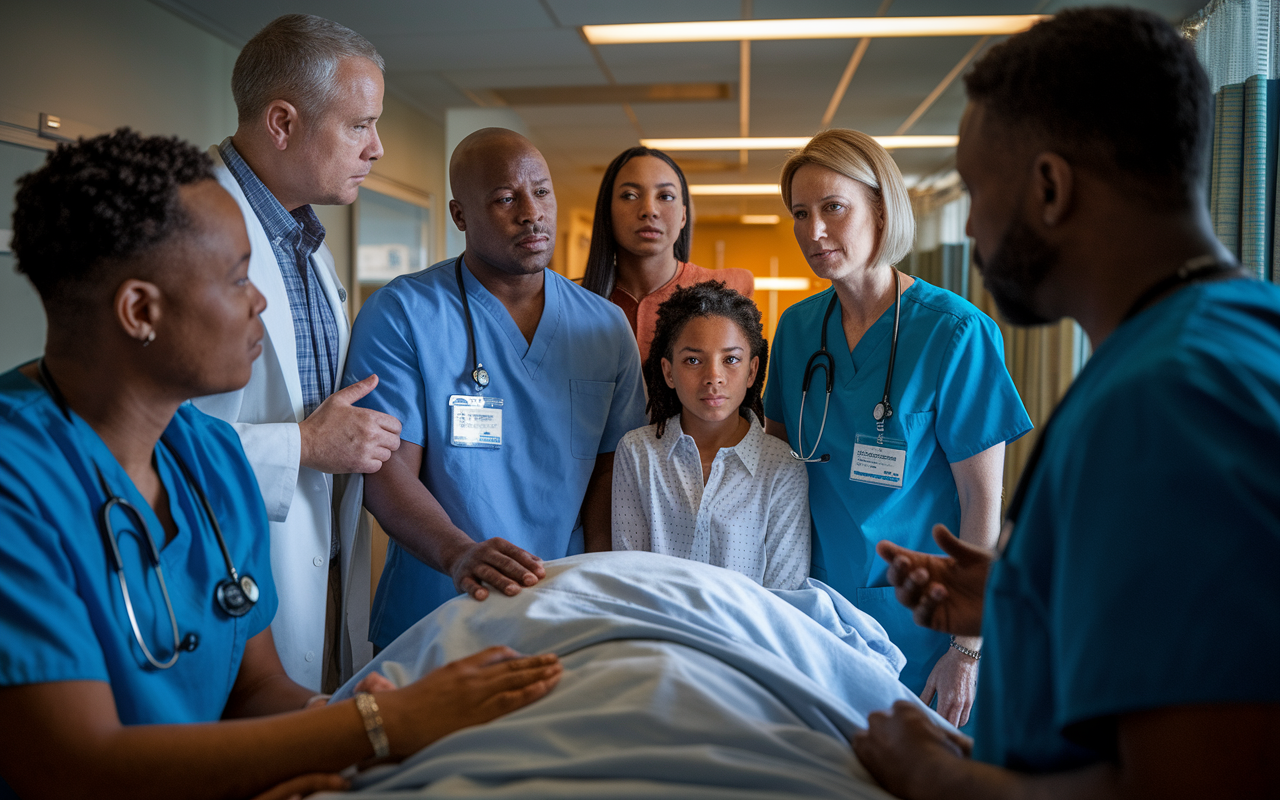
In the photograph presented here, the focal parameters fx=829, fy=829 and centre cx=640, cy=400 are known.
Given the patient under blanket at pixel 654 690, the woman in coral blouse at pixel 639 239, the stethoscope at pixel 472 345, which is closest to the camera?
the patient under blanket at pixel 654 690

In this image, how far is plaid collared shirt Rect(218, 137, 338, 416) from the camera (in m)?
1.83

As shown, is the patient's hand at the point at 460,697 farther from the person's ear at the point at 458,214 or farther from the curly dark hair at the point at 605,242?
the curly dark hair at the point at 605,242

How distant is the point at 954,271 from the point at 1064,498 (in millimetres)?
7057

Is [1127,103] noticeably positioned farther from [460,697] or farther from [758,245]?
[758,245]

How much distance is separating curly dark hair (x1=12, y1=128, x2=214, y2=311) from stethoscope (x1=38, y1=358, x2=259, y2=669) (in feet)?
0.43

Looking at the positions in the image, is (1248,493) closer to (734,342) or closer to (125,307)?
(125,307)

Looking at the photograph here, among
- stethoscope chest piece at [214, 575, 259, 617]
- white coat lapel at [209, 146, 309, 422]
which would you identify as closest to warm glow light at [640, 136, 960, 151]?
white coat lapel at [209, 146, 309, 422]

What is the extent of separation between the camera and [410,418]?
73.2 inches

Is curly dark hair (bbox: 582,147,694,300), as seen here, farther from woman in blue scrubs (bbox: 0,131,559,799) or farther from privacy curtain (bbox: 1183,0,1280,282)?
privacy curtain (bbox: 1183,0,1280,282)

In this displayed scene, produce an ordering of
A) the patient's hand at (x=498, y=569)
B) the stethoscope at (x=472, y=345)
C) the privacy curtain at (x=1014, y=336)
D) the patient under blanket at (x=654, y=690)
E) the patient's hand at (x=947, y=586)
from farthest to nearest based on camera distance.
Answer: the privacy curtain at (x=1014, y=336) → the stethoscope at (x=472, y=345) → the patient's hand at (x=498, y=569) → the patient's hand at (x=947, y=586) → the patient under blanket at (x=654, y=690)

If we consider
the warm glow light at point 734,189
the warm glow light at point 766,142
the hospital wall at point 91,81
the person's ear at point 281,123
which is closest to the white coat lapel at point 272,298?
the person's ear at point 281,123

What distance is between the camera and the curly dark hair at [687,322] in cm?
209

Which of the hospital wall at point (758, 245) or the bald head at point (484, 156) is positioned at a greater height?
the hospital wall at point (758, 245)

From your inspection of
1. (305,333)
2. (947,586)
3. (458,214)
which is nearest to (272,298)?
(305,333)
